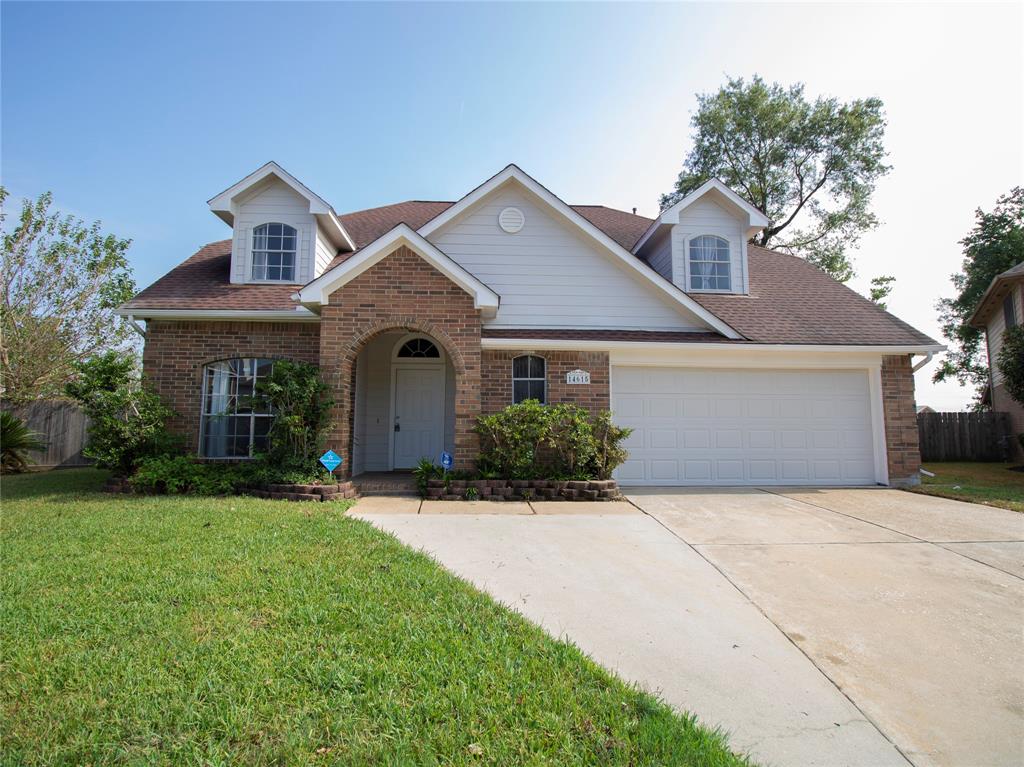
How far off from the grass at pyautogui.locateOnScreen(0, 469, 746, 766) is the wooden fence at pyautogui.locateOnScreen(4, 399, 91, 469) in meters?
11.1

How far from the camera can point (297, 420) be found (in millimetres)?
8094

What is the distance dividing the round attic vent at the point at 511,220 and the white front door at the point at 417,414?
339 cm

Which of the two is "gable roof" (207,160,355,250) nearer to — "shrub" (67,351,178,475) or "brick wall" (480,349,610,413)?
"shrub" (67,351,178,475)

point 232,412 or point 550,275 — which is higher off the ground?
point 550,275

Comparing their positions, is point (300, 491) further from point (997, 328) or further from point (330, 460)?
point (997, 328)

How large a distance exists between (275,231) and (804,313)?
1156 centimetres

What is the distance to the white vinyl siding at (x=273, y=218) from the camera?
414 inches

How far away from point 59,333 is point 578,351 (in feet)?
53.6

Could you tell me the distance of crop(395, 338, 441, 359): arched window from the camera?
11453 mm

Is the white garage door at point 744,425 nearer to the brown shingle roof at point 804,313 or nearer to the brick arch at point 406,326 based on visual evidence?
the brown shingle roof at point 804,313

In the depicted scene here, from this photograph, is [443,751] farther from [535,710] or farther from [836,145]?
[836,145]

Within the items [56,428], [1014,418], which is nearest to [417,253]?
[56,428]

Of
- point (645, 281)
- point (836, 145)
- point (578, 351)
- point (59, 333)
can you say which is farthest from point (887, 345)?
point (59, 333)

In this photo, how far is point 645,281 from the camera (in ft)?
34.5
